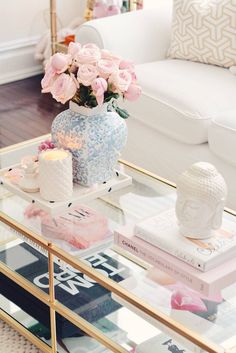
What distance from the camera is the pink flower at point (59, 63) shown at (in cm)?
206

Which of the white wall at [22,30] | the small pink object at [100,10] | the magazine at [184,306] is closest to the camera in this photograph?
the magazine at [184,306]

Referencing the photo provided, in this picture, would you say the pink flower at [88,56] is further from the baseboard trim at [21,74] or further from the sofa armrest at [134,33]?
the baseboard trim at [21,74]

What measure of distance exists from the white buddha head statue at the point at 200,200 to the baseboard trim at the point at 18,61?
277cm

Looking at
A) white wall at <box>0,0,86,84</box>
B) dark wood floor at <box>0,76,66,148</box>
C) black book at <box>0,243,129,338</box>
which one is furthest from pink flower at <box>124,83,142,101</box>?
white wall at <box>0,0,86,84</box>

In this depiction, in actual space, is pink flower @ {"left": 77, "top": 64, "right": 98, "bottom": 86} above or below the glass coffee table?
above

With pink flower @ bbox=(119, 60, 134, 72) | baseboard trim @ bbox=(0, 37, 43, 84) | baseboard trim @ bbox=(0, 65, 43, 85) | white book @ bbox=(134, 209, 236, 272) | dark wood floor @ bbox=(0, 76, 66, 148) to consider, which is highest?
pink flower @ bbox=(119, 60, 134, 72)

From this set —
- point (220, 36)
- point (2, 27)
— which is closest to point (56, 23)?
point (2, 27)

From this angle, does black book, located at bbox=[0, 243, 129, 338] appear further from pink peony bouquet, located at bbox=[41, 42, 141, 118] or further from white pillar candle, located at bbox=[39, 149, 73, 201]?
pink peony bouquet, located at bbox=[41, 42, 141, 118]

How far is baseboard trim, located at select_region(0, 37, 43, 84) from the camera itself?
4.39m

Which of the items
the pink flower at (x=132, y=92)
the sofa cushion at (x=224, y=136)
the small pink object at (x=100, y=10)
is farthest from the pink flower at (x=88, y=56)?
the small pink object at (x=100, y=10)

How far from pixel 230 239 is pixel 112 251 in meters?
0.34

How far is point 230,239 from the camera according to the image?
1863mm

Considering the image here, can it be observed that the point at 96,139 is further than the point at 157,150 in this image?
No

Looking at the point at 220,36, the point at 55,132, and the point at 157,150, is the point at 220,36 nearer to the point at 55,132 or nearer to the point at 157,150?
the point at 157,150
